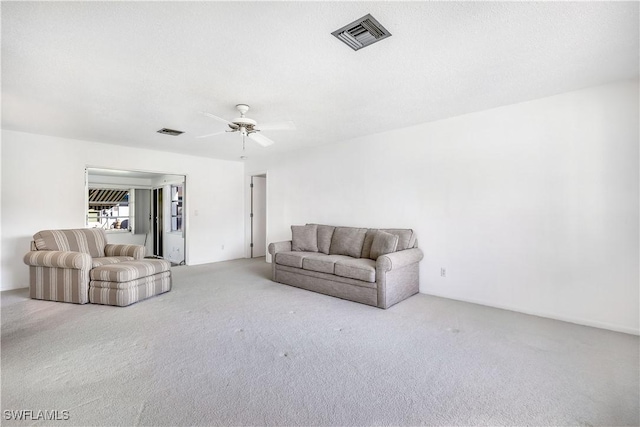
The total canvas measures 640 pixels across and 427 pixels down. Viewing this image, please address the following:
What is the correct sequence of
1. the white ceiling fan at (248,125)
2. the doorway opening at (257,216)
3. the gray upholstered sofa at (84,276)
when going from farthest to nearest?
the doorway opening at (257,216) < the gray upholstered sofa at (84,276) < the white ceiling fan at (248,125)

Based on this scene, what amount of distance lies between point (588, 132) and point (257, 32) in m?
3.41

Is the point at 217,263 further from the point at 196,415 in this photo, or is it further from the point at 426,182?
the point at 196,415

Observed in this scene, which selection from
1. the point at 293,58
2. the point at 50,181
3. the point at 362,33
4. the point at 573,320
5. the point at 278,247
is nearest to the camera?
the point at 362,33

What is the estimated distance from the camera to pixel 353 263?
158 inches

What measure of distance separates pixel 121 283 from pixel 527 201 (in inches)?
195

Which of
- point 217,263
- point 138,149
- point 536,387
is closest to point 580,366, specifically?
point 536,387

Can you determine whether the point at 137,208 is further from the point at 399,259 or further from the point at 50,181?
the point at 399,259

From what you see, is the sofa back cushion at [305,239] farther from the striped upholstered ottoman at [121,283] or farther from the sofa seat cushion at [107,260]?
the sofa seat cushion at [107,260]

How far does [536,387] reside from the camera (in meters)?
2.04

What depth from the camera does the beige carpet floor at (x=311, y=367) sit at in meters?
1.80

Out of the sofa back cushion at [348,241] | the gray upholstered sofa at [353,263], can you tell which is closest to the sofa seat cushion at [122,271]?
the gray upholstered sofa at [353,263]

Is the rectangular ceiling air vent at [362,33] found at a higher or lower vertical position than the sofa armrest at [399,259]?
higher

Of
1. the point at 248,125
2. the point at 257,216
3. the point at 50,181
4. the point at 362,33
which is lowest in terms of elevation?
the point at 257,216

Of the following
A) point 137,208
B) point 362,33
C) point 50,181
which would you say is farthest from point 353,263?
point 137,208
